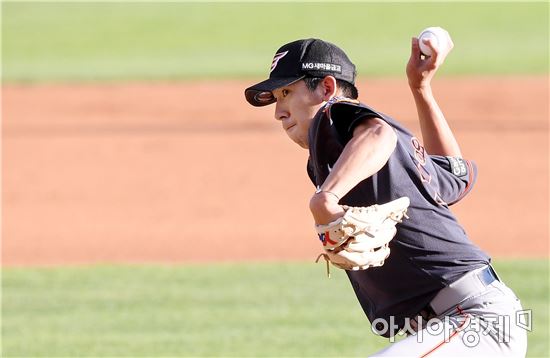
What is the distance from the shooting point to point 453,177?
12.3 ft

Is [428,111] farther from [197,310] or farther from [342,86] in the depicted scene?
[197,310]

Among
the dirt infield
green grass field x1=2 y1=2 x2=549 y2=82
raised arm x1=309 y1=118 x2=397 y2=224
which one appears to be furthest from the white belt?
green grass field x1=2 y1=2 x2=549 y2=82

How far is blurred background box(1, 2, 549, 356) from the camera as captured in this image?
7.18m

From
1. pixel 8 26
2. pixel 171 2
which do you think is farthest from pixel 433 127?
pixel 171 2

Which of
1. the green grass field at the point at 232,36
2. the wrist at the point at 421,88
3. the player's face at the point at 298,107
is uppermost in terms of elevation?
the green grass field at the point at 232,36

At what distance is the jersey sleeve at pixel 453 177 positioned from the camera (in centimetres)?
363

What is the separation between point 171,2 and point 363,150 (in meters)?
28.5

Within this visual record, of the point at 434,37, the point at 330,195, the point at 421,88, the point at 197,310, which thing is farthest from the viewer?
the point at 197,310

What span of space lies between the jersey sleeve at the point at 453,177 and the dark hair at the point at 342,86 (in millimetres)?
425

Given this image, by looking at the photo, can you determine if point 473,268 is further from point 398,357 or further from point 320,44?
point 320,44

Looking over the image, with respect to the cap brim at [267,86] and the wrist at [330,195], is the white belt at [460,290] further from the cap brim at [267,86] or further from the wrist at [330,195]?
the cap brim at [267,86]

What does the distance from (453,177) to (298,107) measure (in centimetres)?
69

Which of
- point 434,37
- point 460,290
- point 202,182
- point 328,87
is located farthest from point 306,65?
point 202,182

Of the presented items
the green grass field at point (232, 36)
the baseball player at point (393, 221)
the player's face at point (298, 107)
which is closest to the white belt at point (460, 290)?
the baseball player at point (393, 221)
